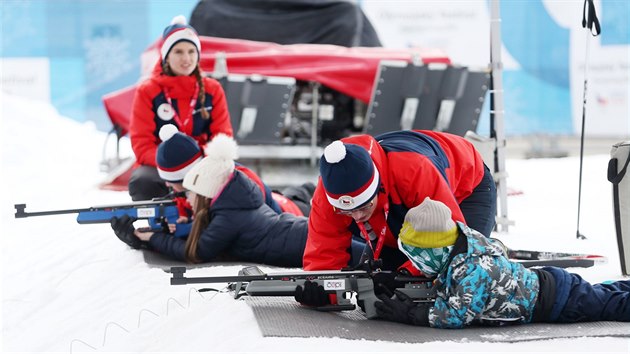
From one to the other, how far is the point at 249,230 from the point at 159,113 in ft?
4.56

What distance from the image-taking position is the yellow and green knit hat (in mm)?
3143

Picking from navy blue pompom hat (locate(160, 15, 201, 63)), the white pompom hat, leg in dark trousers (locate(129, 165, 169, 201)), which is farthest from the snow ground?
navy blue pompom hat (locate(160, 15, 201, 63))

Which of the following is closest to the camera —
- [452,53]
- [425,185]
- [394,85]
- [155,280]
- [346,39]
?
[425,185]

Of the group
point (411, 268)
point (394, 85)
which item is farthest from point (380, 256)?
point (394, 85)

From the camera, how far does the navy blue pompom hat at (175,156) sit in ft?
16.5

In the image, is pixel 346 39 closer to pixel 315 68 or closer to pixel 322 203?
pixel 315 68

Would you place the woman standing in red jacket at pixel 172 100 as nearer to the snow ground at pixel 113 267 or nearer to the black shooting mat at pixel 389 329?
the snow ground at pixel 113 267

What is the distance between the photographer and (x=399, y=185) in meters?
3.50

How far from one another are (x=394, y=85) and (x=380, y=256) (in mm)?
4137


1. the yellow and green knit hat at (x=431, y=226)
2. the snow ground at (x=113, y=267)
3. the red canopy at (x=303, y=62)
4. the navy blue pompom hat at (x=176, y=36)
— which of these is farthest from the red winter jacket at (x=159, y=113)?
the yellow and green knit hat at (x=431, y=226)

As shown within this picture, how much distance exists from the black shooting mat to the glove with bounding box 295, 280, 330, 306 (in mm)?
36

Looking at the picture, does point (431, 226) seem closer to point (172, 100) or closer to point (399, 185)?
point (399, 185)

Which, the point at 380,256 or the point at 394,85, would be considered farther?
the point at 394,85

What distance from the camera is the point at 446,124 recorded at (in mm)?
7941
